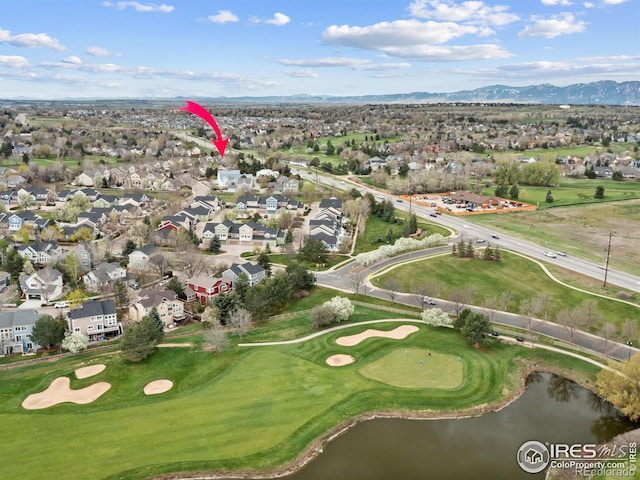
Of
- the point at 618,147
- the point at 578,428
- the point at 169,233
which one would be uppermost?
the point at 618,147

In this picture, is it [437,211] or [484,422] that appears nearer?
[484,422]

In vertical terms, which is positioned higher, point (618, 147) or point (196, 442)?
point (618, 147)

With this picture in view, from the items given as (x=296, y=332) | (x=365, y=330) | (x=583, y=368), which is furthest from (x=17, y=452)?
(x=583, y=368)

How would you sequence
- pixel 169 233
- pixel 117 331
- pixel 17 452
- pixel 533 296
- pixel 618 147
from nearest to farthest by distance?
1. pixel 17 452
2. pixel 117 331
3. pixel 533 296
4. pixel 169 233
5. pixel 618 147

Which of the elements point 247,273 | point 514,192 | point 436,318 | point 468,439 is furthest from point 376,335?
point 514,192

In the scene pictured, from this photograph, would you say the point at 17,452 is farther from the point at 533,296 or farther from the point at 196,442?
the point at 533,296

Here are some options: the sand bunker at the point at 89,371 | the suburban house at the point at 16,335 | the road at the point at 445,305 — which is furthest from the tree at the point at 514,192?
the suburban house at the point at 16,335
